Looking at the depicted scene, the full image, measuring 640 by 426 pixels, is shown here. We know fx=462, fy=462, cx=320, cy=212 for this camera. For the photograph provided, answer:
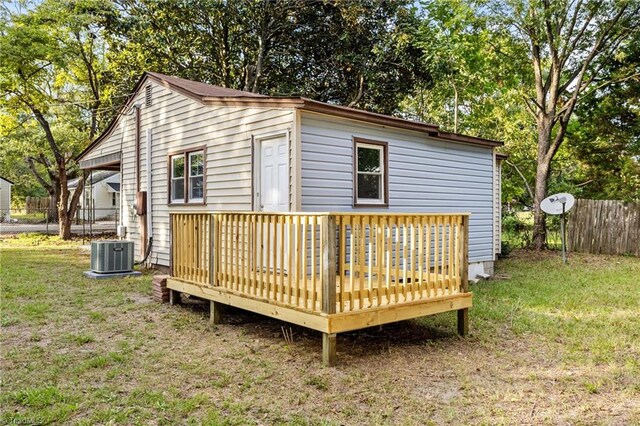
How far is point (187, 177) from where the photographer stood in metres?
8.98

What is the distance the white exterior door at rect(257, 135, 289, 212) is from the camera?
6.80 m

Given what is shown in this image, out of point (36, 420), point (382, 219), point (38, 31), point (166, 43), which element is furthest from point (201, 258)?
point (166, 43)

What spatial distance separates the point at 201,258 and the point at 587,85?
13.8 metres

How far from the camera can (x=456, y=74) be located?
15648 millimetres

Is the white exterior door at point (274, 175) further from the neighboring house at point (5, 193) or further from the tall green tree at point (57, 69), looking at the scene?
the neighboring house at point (5, 193)

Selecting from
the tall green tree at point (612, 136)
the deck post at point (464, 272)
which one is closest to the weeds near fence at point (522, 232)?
the tall green tree at point (612, 136)

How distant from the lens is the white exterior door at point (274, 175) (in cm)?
680

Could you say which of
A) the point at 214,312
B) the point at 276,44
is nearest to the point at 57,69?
the point at 276,44

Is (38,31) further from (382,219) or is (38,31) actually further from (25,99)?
(382,219)

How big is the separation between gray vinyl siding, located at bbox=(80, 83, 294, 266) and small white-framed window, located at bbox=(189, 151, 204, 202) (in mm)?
197

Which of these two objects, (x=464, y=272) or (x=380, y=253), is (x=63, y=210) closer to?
(x=380, y=253)

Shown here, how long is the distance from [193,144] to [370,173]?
3500 mm

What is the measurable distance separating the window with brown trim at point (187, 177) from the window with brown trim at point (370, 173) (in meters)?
2.95

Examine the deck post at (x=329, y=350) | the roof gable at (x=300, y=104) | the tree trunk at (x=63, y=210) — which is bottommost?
the deck post at (x=329, y=350)
